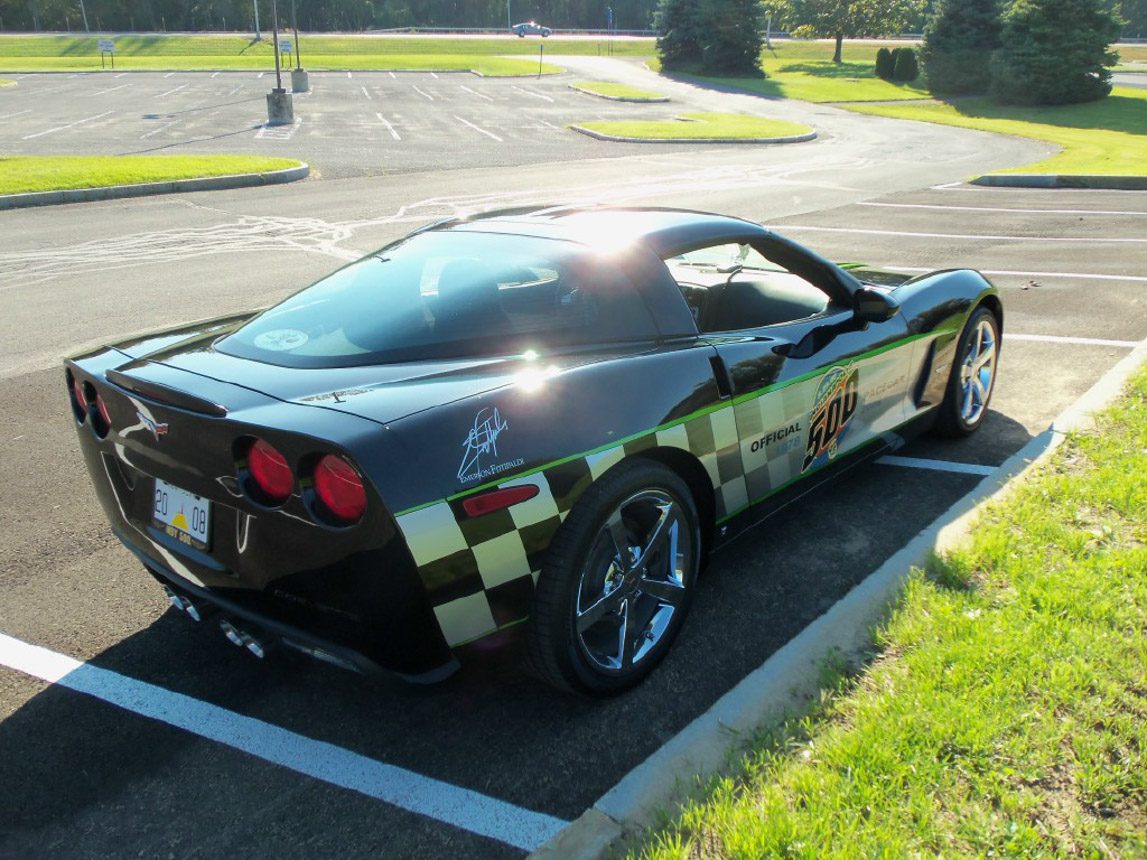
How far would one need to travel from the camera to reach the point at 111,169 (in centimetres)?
1723

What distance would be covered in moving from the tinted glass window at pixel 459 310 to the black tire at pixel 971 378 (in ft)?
7.69

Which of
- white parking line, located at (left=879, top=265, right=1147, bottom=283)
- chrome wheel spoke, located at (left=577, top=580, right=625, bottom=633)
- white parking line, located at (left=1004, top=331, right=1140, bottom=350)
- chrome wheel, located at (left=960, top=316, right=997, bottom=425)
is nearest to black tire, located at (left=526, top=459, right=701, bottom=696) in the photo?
chrome wheel spoke, located at (left=577, top=580, right=625, bottom=633)

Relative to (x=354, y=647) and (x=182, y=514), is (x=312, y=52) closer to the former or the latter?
(x=182, y=514)

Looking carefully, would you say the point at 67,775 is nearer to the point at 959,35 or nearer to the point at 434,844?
the point at 434,844

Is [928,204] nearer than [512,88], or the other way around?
[928,204]

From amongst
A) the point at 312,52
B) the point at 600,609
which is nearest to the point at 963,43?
the point at 312,52

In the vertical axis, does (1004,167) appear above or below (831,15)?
below

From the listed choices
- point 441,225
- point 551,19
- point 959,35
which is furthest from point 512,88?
point 551,19

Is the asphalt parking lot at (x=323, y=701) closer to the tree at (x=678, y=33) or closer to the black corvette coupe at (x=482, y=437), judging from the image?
the black corvette coupe at (x=482, y=437)

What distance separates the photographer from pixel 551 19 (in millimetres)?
109750

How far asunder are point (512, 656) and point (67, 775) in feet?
4.27

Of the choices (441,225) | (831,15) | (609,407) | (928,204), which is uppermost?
(831,15)

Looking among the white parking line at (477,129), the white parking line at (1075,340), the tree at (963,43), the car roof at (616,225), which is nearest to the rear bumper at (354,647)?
the car roof at (616,225)

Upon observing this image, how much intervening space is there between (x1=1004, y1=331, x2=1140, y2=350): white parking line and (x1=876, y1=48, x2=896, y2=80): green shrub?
152 feet
